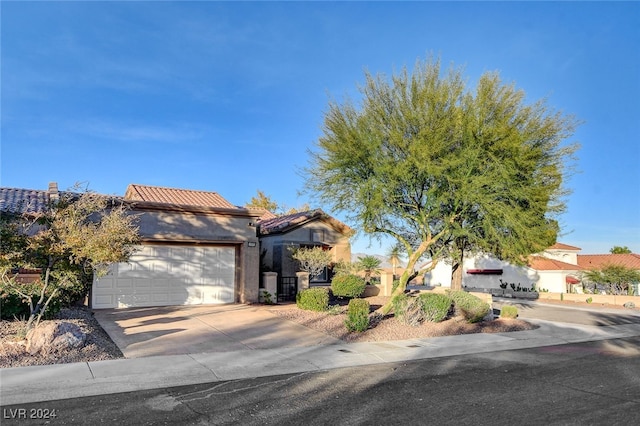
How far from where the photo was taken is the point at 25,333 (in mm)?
10188

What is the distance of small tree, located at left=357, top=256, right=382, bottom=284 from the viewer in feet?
79.0

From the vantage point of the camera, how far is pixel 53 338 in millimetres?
9398

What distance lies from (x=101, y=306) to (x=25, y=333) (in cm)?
588

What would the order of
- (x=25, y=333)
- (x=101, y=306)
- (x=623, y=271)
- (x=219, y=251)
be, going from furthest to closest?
(x=623, y=271)
(x=219, y=251)
(x=101, y=306)
(x=25, y=333)

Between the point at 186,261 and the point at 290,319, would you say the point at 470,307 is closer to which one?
the point at 290,319

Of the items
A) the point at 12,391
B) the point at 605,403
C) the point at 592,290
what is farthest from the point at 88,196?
the point at 592,290

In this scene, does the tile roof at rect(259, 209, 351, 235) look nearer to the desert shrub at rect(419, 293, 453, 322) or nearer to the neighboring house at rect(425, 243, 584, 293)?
the desert shrub at rect(419, 293, 453, 322)

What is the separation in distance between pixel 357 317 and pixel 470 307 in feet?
A: 16.1

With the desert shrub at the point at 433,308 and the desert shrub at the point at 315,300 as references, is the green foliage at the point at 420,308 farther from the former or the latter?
the desert shrub at the point at 315,300

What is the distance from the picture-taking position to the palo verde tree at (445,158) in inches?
564

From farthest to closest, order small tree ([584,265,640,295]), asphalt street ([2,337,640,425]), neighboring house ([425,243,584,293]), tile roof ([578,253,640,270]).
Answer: tile roof ([578,253,640,270]), neighboring house ([425,243,584,293]), small tree ([584,265,640,295]), asphalt street ([2,337,640,425])

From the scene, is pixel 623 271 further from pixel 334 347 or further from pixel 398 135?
pixel 334 347

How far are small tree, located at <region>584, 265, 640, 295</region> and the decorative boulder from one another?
101 ft

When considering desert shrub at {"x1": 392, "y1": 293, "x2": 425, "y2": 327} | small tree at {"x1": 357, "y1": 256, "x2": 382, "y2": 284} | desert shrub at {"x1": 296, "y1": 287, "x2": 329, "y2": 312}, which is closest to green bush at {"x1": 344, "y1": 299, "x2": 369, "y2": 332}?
desert shrub at {"x1": 392, "y1": 293, "x2": 425, "y2": 327}
